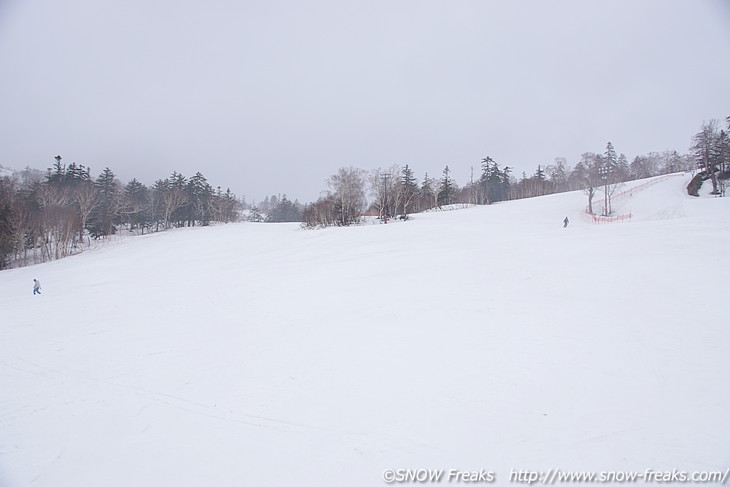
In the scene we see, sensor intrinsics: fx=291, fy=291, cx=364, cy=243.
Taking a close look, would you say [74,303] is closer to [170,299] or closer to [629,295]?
[170,299]

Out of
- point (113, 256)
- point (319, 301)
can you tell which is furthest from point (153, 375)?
point (113, 256)

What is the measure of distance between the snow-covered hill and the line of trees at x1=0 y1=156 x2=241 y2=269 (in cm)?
2972

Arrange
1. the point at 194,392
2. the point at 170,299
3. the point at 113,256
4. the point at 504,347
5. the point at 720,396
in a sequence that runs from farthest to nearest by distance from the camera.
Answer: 1. the point at 113,256
2. the point at 170,299
3. the point at 504,347
4. the point at 194,392
5. the point at 720,396

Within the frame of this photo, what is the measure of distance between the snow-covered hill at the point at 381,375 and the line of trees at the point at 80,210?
97.5ft

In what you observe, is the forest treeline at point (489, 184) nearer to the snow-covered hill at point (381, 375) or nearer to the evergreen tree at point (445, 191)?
the evergreen tree at point (445, 191)

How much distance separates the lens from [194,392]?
6.87 metres

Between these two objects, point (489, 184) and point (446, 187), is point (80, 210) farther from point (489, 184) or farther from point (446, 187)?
point (489, 184)

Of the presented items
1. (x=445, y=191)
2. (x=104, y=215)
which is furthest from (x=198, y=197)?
(x=445, y=191)

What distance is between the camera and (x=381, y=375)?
7.18 meters

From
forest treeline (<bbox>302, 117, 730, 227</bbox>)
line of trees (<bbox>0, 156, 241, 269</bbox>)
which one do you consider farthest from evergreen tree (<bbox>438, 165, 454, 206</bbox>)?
line of trees (<bbox>0, 156, 241, 269</bbox>)

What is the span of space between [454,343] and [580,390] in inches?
119

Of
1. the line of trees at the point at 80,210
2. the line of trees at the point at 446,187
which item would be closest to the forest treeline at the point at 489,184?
the line of trees at the point at 446,187

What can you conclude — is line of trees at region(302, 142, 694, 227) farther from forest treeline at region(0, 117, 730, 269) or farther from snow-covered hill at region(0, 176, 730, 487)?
snow-covered hill at region(0, 176, 730, 487)

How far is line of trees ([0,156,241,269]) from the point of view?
119 ft
